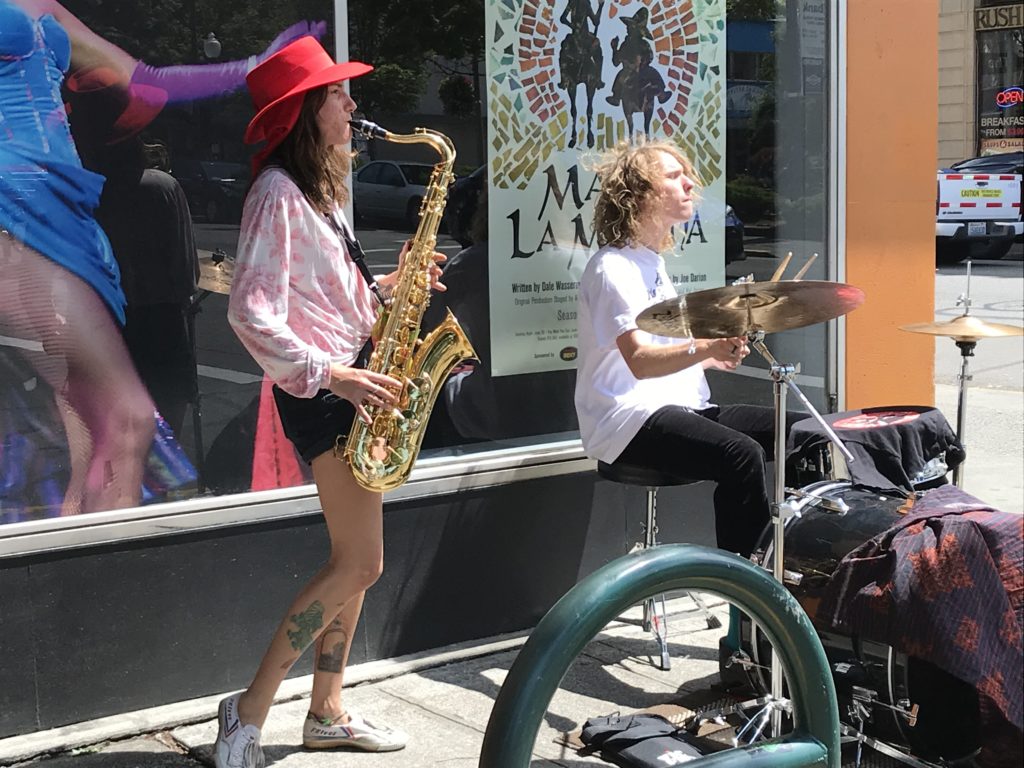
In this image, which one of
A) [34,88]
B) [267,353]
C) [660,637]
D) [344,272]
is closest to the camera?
[267,353]

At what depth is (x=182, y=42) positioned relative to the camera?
3947 millimetres

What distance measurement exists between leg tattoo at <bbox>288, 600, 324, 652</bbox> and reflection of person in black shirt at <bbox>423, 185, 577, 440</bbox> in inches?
51.5

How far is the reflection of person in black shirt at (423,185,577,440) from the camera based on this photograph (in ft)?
15.3

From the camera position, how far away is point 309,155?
345 centimetres

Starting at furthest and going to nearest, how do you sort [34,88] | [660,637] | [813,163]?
[813,163] → [660,637] → [34,88]

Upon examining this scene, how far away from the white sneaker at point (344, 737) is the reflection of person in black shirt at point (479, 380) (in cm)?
125

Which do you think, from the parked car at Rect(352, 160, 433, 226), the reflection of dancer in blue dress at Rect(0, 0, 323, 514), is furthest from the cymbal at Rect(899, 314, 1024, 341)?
the reflection of dancer in blue dress at Rect(0, 0, 323, 514)

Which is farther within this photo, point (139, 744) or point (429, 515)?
point (429, 515)

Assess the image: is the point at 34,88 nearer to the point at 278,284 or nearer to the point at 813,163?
the point at 278,284

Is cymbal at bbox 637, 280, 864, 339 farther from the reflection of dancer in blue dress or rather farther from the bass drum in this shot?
the reflection of dancer in blue dress

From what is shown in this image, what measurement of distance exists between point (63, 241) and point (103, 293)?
191 millimetres

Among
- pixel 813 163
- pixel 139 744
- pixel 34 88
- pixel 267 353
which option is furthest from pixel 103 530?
pixel 813 163

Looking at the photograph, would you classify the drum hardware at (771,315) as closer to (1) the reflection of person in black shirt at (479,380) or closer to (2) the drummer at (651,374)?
(2) the drummer at (651,374)

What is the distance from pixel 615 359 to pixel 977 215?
55.0 feet
